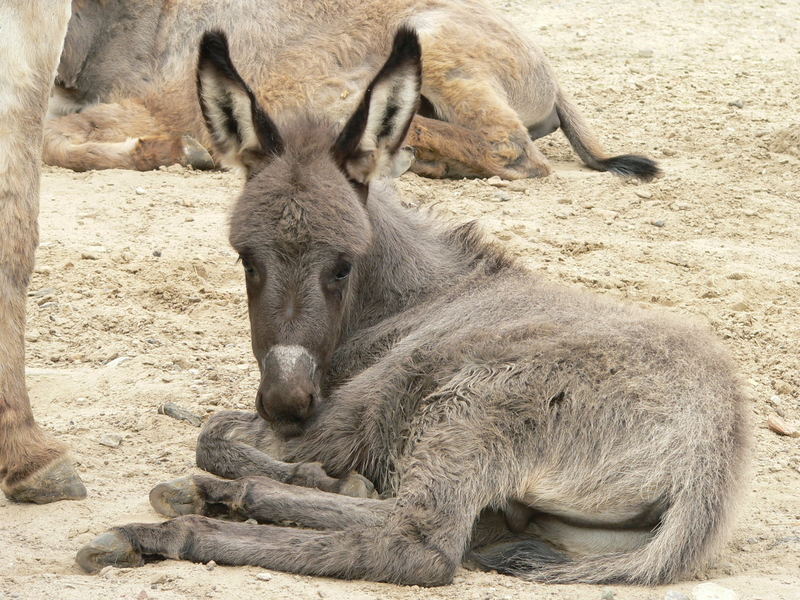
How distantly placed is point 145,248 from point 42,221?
0.78 m

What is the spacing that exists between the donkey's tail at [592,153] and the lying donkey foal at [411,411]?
371 cm

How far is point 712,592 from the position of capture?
377 cm

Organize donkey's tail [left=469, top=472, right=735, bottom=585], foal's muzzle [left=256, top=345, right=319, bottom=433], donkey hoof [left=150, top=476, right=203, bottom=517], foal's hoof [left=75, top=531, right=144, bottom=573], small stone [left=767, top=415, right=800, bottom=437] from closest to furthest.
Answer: foal's hoof [left=75, top=531, right=144, bottom=573]
donkey's tail [left=469, top=472, right=735, bottom=585]
donkey hoof [left=150, top=476, right=203, bottom=517]
foal's muzzle [left=256, top=345, right=319, bottom=433]
small stone [left=767, top=415, right=800, bottom=437]

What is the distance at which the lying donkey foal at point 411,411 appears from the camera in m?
3.91

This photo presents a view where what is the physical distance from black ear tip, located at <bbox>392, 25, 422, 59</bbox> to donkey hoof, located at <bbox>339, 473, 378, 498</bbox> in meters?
1.67

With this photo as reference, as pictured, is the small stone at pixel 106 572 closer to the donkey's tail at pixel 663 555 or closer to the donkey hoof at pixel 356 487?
the donkey hoof at pixel 356 487

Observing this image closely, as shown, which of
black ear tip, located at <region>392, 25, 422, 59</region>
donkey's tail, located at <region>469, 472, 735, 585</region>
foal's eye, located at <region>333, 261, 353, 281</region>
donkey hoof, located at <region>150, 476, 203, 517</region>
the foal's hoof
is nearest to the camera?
the foal's hoof

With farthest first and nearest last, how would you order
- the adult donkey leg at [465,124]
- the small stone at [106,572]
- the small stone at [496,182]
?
the adult donkey leg at [465,124] < the small stone at [496,182] < the small stone at [106,572]

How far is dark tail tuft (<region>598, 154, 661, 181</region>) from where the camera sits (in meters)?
8.58

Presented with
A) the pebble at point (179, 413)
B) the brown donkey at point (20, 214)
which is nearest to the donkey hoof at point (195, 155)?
the pebble at point (179, 413)

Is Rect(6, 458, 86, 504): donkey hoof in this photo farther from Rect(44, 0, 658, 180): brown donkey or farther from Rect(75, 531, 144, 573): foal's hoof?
Rect(44, 0, 658, 180): brown donkey

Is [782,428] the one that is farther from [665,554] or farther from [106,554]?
[106,554]

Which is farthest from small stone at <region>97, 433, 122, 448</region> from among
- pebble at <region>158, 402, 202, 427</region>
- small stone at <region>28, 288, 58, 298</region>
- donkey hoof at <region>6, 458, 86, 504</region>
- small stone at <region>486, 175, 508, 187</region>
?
small stone at <region>486, 175, 508, 187</region>

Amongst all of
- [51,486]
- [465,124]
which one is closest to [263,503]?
[51,486]
